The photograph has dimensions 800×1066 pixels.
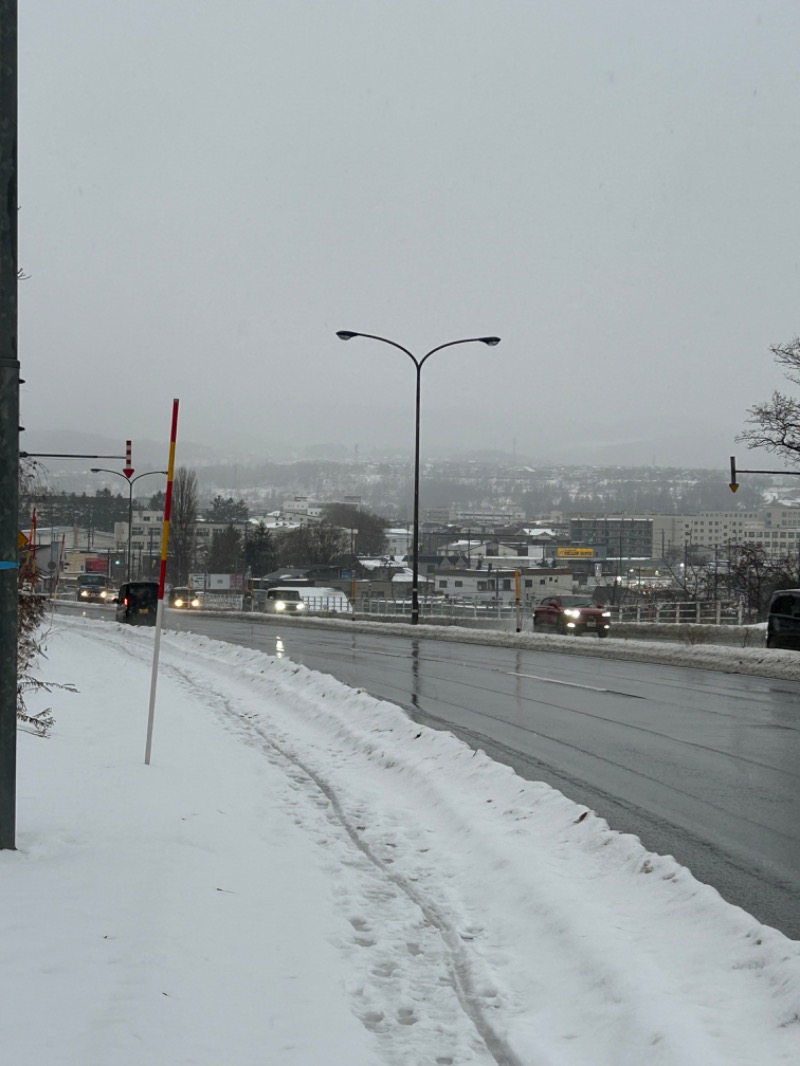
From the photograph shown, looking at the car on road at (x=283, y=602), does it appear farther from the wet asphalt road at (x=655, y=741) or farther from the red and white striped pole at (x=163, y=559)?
the red and white striped pole at (x=163, y=559)

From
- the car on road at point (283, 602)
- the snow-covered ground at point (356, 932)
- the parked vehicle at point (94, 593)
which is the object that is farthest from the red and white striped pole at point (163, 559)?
the parked vehicle at point (94, 593)

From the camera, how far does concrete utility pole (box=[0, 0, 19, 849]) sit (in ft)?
18.4

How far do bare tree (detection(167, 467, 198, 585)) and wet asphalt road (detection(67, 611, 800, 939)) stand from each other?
256 feet

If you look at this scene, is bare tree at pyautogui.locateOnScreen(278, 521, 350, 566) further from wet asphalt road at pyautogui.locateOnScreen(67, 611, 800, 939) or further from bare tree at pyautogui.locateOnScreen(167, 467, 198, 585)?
wet asphalt road at pyautogui.locateOnScreen(67, 611, 800, 939)

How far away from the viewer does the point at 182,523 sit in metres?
99.2

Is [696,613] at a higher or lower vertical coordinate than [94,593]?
higher

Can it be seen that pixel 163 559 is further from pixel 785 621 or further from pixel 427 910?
pixel 785 621

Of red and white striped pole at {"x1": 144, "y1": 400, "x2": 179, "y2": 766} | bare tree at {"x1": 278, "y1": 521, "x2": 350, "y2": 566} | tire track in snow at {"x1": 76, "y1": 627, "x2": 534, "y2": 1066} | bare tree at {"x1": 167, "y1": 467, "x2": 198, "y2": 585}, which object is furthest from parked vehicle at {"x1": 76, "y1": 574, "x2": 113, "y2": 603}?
red and white striped pole at {"x1": 144, "y1": 400, "x2": 179, "y2": 766}

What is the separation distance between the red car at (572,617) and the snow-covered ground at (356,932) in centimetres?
2799

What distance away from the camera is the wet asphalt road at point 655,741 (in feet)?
23.0

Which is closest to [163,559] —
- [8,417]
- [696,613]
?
[8,417]

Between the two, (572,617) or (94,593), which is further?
(94,593)

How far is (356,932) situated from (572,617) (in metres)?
32.1

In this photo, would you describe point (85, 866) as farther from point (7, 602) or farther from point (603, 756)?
point (603, 756)
